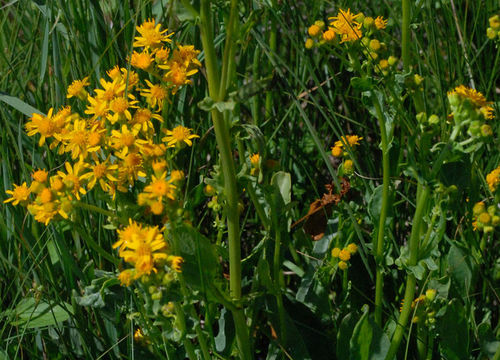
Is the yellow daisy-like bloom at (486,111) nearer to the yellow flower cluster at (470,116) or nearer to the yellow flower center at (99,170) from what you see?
the yellow flower cluster at (470,116)

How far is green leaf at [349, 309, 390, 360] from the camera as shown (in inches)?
75.4

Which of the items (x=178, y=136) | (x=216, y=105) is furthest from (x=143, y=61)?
(x=216, y=105)

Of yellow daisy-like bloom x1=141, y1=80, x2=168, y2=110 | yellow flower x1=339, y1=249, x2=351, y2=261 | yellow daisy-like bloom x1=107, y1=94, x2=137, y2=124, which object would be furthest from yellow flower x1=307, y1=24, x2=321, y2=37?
yellow flower x1=339, y1=249, x2=351, y2=261

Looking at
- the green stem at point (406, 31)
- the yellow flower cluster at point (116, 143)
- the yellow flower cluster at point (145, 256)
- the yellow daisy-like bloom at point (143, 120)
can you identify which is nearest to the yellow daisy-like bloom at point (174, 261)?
the yellow flower cluster at point (145, 256)

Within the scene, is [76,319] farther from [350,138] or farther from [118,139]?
[350,138]

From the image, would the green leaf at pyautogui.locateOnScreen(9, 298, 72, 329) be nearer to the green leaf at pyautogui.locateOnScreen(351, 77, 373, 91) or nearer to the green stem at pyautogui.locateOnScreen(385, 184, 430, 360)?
the green stem at pyautogui.locateOnScreen(385, 184, 430, 360)

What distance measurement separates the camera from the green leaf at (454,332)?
78.1 inches

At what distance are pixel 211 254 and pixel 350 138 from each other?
28.4 inches

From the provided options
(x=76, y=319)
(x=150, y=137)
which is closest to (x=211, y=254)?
(x=150, y=137)

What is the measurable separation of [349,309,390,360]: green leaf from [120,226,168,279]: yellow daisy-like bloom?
2.30ft

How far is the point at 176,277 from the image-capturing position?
161cm

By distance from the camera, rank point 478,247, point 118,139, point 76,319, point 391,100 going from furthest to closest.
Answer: point 478,247 → point 76,319 → point 391,100 → point 118,139

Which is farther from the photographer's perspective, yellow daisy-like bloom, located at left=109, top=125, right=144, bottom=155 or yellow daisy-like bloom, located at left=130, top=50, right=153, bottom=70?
yellow daisy-like bloom, located at left=130, top=50, right=153, bottom=70

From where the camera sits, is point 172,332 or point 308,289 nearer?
point 172,332
